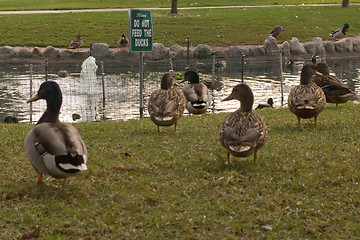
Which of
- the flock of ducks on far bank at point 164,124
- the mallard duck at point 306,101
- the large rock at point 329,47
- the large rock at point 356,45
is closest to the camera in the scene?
the flock of ducks on far bank at point 164,124

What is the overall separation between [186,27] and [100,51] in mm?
7462

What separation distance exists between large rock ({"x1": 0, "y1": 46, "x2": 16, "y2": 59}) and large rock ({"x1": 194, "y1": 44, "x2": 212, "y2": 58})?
33.8 ft

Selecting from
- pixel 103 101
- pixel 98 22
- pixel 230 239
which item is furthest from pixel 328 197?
pixel 98 22

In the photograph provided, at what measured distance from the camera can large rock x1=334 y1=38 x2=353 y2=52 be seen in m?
38.2

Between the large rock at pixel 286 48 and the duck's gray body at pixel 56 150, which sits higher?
the large rock at pixel 286 48

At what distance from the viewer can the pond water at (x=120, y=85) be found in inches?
756

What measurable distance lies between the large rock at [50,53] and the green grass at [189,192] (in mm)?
22144

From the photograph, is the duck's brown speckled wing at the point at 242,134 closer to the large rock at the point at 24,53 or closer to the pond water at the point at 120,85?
the pond water at the point at 120,85

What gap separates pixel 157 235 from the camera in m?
7.00

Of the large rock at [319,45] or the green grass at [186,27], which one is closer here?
the green grass at [186,27]

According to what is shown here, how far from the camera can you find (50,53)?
33.2 metres

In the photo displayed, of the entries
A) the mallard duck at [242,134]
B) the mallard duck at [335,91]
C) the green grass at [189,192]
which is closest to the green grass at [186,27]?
the mallard duck at [335,91]

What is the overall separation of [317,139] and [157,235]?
211 inches

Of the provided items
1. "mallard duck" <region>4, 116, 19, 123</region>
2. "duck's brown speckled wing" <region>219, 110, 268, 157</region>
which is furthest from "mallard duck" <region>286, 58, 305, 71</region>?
"duck's brown speckled wing" <region>219, 110, 268, 157</region>
